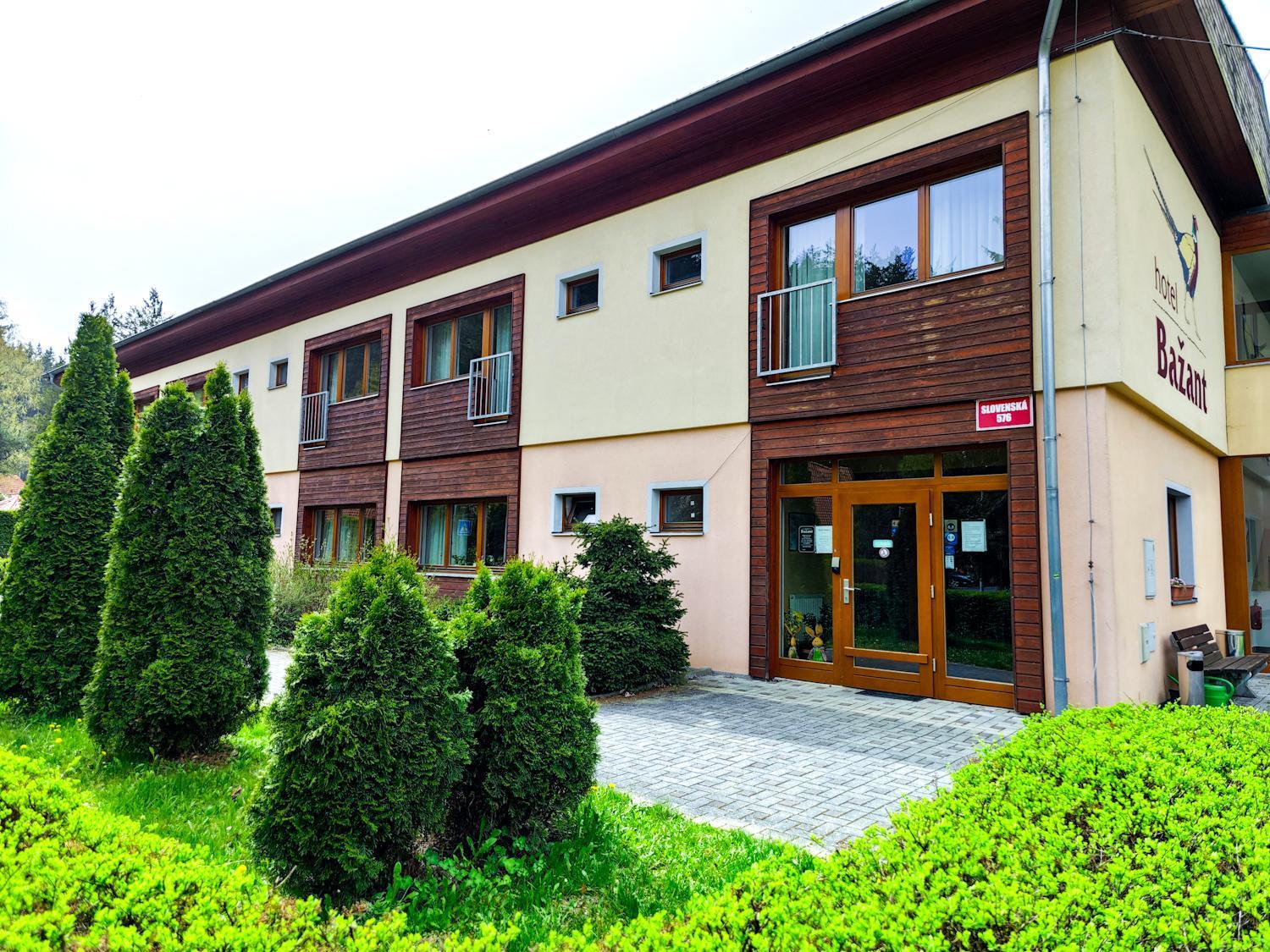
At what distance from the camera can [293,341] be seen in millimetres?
17703

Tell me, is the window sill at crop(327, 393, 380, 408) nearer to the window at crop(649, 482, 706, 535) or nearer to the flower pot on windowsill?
the window at crop(649, 482, 706, 535)

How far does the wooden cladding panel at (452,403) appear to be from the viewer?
1302 cm

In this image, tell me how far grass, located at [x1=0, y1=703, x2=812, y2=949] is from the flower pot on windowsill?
7.80 meters

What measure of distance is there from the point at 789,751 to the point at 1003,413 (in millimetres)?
4043

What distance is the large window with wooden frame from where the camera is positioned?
45.1 feet

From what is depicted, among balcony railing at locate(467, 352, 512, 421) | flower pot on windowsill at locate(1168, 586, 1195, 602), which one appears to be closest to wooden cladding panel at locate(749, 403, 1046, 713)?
flower pot on windowsill at locate(1168, 586, 1195, 602)

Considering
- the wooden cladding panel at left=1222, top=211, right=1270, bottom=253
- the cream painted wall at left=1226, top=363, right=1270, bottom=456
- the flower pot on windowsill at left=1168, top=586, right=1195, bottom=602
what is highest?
the wooden cladding panel at left=1222, top=211, right=1270, bottom=253

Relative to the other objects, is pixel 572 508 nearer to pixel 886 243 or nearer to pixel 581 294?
pixel 581 294

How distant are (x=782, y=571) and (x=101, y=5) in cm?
794

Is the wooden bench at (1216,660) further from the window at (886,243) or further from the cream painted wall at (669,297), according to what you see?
the window at (886,243)

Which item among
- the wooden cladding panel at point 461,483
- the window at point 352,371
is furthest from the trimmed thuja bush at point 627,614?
the window at point 352,371

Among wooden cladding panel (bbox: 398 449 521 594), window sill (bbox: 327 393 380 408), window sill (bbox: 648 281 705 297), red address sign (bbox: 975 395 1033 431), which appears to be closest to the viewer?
red address sign (bbox: 975 395 1033 431)

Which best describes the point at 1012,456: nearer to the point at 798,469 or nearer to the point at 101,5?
the point at 798,469

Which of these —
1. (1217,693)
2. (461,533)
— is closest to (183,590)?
(461,533)
